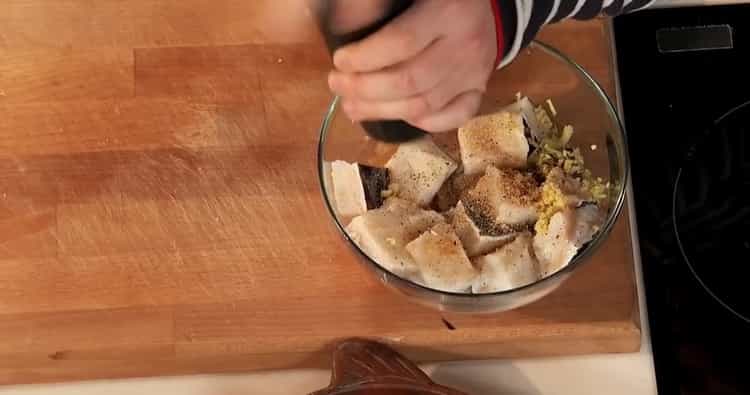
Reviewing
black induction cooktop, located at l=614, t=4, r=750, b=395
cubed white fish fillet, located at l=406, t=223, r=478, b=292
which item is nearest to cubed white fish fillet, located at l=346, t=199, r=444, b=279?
cubed white fish fillet, located at l=406, t=223, r=478, b=292

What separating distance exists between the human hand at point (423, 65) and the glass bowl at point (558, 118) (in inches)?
7.2

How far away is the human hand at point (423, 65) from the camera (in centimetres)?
83

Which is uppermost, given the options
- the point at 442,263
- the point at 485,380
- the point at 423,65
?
the point at 423,65

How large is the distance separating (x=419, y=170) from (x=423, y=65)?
0.22m

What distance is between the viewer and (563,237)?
1.01 meters

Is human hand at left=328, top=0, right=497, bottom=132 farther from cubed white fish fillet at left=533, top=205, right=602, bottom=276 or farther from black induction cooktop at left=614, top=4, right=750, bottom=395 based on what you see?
black induction cooktop at left=614, top=4, right=750, bottom=395

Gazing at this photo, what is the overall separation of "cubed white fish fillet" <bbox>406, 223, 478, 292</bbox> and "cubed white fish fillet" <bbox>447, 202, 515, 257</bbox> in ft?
0.08

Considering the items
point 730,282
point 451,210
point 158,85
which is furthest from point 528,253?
point 158,85

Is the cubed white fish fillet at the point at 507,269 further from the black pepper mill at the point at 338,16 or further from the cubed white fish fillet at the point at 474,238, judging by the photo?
the black pepper mill at the point at 338,16

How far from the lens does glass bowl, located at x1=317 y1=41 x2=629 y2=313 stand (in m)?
1.01

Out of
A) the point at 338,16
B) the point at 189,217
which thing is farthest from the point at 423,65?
the point at 189,217

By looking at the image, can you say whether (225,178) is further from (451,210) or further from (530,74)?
(530,74)

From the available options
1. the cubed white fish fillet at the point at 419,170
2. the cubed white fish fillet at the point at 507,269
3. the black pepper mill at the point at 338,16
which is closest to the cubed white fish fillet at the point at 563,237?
the cubed white fish fillet at the point at 507,269

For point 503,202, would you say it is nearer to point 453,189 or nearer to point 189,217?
point 453,189
